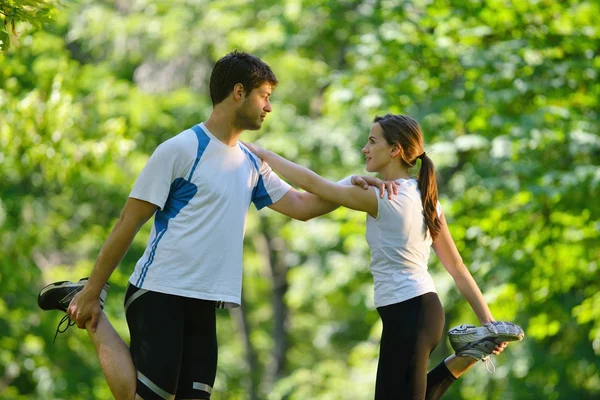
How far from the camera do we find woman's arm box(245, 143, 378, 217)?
4.30 meters

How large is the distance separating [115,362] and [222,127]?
3.68 ft

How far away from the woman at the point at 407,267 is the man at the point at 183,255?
43cm

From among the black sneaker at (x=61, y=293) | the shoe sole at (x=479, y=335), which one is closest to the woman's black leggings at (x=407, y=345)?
the shoe sole at (x=479, y=335)

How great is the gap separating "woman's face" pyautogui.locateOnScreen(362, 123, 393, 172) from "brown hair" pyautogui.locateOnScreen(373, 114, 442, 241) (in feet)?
0.08

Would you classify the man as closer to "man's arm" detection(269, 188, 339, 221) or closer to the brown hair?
"man's arm" detection(269, 188, 339, 221)

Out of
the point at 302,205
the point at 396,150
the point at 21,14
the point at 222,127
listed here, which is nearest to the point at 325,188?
the point at 302,205

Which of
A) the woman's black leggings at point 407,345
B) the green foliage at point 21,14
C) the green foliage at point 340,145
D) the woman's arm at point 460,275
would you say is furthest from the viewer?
the green foliage at point 340,145

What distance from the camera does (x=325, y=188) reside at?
4465mm

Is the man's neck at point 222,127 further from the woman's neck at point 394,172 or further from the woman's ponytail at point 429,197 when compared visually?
the woman's ponytail at point 429,197

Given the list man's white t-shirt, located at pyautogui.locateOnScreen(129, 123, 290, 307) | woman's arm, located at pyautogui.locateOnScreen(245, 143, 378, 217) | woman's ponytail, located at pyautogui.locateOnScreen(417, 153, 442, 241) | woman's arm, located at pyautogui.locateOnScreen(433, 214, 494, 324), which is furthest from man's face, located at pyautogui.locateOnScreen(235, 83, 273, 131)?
woman's arm, located at pyautogui.locateOnScreen(433, 214, 494, 324)

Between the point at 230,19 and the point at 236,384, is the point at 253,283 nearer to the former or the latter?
the point at 236,384

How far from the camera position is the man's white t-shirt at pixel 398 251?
4234 mm

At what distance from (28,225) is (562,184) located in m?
7.07

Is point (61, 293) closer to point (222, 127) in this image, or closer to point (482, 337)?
point (222, 127)
